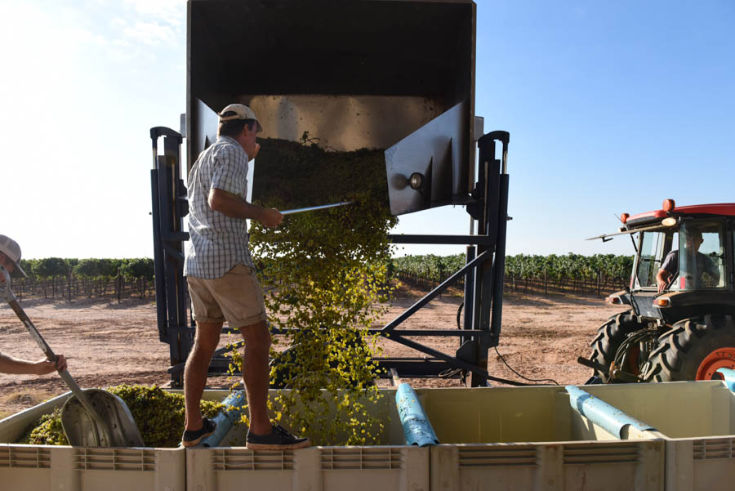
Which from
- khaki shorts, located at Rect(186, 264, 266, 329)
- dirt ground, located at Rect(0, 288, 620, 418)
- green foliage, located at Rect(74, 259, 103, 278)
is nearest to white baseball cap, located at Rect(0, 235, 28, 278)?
khaki shorts, located at Rect(186, 264, 266, 329)

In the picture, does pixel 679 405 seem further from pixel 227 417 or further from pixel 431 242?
pixel 227 417

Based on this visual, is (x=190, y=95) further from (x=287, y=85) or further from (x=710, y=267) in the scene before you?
(x=710, y=267)

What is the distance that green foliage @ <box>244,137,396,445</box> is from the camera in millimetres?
2531

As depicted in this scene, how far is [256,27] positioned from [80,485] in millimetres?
3660

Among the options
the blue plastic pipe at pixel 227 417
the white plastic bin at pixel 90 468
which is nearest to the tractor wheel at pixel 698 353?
the blue plastic pipe at pixel 227 417

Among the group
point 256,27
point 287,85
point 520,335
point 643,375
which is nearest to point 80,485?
point 256,27

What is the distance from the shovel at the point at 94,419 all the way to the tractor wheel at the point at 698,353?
13.8ft

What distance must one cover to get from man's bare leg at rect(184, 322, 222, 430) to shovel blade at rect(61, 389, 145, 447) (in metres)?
0.27

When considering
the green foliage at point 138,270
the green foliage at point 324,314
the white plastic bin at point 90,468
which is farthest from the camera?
the green foliage at point 138,270

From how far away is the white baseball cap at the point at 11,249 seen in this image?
221 centimetres

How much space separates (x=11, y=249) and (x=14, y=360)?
603 mm

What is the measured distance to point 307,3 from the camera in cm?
384

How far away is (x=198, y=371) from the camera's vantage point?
2203 millimetres

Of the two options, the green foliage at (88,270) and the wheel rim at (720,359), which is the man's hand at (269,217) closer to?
the wheel rim at (720,359)
